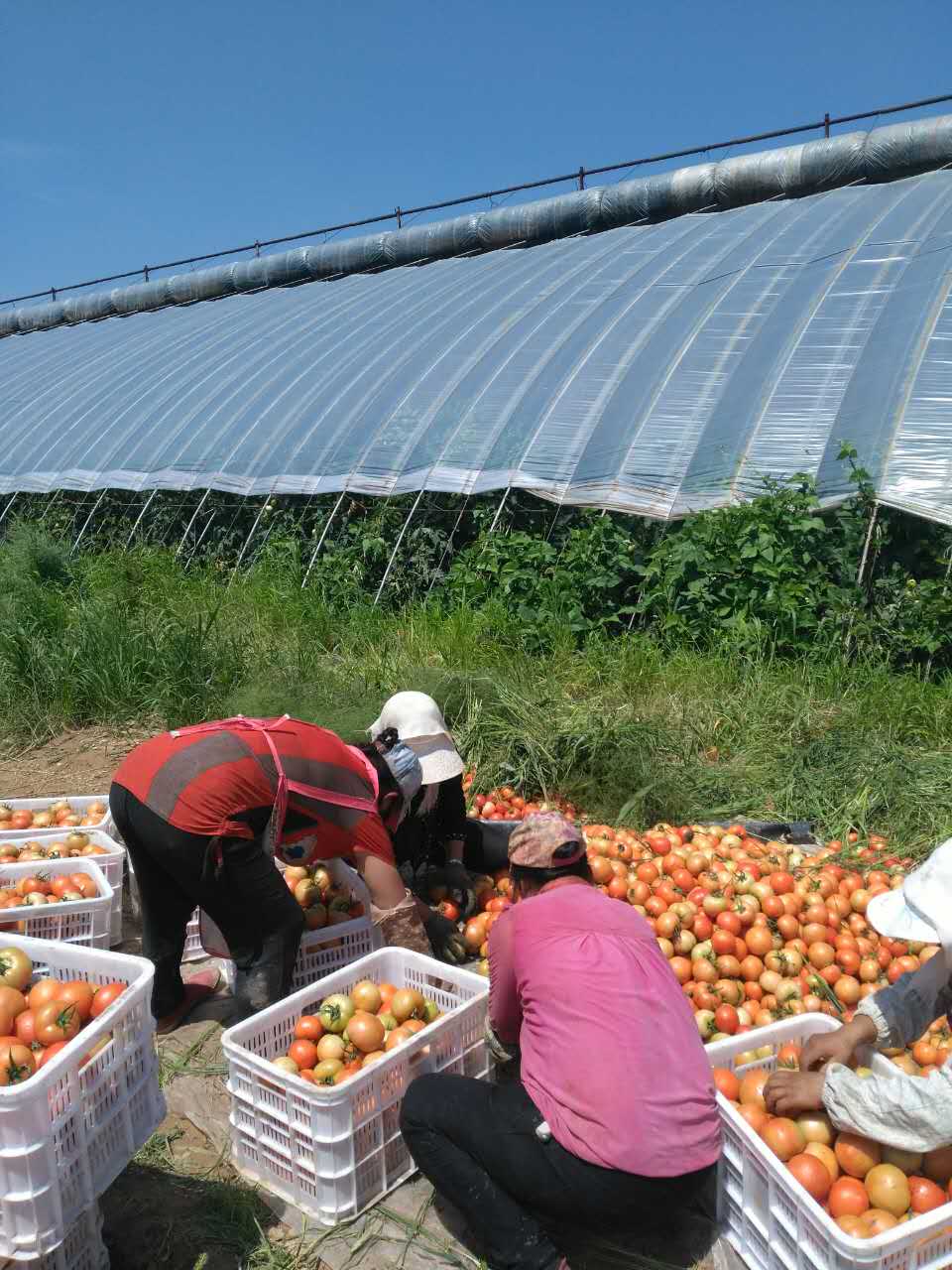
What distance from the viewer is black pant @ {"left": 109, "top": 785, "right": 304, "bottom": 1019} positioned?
145 inches

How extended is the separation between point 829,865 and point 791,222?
31.2 ft

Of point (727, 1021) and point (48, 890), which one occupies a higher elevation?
point (48, 890)

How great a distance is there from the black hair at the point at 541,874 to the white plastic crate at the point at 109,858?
7.08 ft

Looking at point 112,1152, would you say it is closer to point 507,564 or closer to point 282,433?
point 507,564

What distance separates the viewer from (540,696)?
262 inches

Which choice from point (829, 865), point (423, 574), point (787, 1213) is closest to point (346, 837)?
point (787, 1213)

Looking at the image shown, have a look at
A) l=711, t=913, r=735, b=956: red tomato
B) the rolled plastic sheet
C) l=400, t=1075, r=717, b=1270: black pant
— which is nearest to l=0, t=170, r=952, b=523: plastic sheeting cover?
the rolled plastic sheet

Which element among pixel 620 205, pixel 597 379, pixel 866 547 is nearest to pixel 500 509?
pixel 597 379

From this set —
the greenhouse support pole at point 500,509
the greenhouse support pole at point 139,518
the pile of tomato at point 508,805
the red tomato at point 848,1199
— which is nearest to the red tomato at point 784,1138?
Answer: the red tomato at point 848,1199

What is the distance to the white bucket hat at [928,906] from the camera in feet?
7.45

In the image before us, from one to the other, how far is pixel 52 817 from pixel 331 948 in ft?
6.45

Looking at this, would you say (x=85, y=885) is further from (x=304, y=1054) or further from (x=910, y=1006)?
(x=910, y=1006)

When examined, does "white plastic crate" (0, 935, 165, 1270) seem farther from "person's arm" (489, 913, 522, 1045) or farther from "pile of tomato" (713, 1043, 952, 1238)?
"pile of tomato" (713, 1043, 952, 1238)

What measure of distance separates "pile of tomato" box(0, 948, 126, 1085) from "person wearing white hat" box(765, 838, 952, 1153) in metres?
1.88
